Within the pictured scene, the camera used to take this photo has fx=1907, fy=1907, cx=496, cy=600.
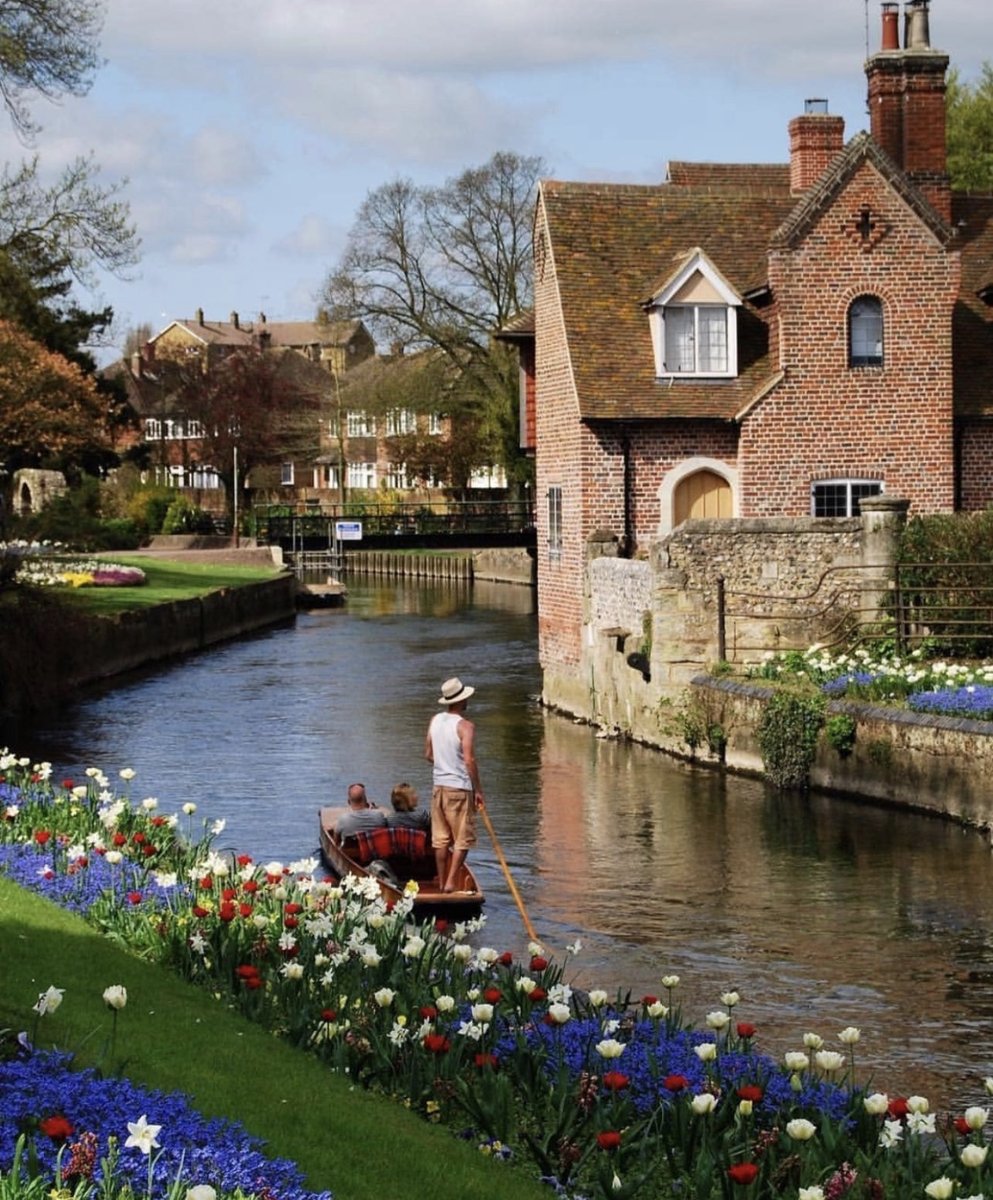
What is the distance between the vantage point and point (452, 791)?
16859 mm

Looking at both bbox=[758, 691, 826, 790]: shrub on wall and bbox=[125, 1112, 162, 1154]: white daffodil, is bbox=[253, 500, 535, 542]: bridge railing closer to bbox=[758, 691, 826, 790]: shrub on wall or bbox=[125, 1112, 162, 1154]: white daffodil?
bbox=[758, 691, 826, 790]: shrub on wall

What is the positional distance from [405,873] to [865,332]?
62.1 ft

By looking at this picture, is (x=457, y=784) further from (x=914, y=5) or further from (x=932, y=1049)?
(x=914, y=5)

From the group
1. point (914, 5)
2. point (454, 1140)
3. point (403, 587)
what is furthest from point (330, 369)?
point (454, 1140)

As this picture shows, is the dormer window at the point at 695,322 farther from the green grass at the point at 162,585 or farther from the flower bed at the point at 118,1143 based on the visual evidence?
the flower bed at the point at 118,1143

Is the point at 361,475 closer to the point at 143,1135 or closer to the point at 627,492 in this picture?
Result: the point at 627,492

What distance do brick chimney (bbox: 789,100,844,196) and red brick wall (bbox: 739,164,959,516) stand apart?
3029 mm

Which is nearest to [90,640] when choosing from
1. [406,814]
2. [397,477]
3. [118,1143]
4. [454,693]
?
[406,814]

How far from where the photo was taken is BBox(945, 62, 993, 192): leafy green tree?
59.3 metres

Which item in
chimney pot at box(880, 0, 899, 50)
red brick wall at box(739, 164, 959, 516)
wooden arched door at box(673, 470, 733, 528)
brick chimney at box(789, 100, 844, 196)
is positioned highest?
chimney pot at box(880, 0, 899, 50)

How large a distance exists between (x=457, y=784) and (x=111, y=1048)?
7.69 meters

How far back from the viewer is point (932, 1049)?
13398mm

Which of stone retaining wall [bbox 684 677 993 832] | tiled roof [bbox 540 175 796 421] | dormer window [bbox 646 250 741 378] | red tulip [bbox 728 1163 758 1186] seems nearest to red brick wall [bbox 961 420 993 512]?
tiled roof [bbox 540 175 796 421]

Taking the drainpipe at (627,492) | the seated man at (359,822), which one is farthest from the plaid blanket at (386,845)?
the drainpipe at (627,492)
